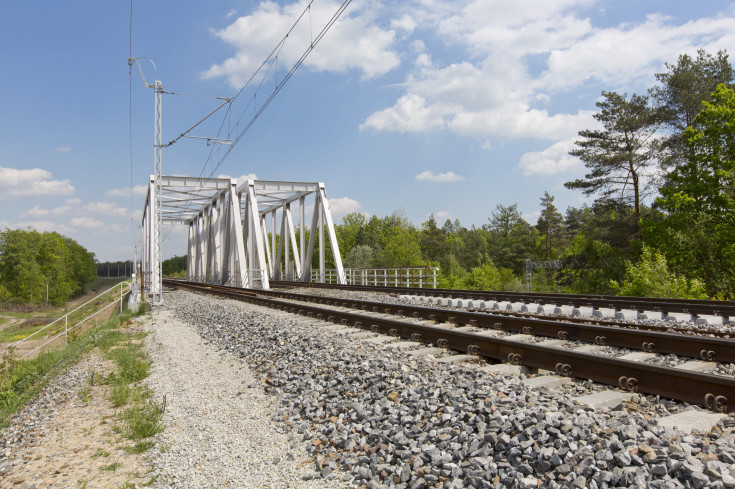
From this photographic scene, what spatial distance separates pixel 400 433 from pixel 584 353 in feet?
6.74

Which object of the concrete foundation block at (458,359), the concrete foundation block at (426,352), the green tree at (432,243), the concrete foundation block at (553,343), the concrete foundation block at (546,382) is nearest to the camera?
the concrete foundation block at (546,382)

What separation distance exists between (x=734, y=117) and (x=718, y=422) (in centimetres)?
2522

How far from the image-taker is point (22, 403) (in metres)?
8.66

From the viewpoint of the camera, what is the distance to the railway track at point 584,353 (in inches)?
148

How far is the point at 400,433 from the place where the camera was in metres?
3.84

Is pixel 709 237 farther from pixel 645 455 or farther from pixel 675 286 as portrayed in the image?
pixel 645 455

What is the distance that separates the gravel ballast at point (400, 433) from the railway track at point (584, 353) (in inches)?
12.8

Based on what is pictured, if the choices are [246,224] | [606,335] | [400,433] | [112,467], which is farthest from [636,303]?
[246,224]

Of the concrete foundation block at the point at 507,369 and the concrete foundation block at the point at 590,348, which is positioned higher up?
the concrete foundation block at the point at 590,348

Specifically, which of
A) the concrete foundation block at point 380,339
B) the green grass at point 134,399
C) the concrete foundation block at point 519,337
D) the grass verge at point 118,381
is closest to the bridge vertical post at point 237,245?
the grass verge at point 118,381

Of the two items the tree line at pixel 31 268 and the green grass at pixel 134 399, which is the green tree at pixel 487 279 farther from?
the tree line at pixel 31 268

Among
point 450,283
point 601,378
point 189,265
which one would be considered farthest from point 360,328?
point 189,265

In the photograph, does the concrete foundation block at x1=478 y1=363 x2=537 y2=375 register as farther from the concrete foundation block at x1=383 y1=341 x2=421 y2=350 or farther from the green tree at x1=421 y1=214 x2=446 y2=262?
the green tree at x1=421 y1=214 x2=446 y2=262

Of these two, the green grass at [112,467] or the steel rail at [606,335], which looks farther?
the steel rail at [606,335]
